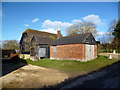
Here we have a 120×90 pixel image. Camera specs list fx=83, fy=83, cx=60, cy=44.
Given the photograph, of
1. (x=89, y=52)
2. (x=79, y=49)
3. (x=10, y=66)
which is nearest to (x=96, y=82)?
(x=79, y=49)

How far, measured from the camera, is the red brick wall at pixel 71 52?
45.2ft

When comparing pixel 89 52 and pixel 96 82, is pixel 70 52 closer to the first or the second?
pixel 89 52

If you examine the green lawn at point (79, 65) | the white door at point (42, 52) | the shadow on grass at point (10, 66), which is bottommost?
the shadow on grass at point (10, 66)

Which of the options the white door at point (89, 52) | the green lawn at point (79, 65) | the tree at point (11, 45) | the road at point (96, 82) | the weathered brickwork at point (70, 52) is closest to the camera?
the road at point (96, 82)

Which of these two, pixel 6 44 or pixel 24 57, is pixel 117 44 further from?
pixel 6 44

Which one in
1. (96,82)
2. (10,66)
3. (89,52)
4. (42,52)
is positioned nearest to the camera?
(96,82)

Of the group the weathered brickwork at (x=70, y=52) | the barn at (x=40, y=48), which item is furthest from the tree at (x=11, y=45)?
the weathered brickwork at (x=70, y=52)

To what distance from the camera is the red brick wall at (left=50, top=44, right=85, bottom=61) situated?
45.2 ft

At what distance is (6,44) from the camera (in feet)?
96.0

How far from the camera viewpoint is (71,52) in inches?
600

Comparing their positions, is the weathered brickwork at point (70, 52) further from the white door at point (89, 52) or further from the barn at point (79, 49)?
the white door at point (89, 52)

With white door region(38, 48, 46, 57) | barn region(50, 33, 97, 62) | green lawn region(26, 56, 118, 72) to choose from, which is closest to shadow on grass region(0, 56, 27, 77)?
green lawn region(26, 56, 118, 72)

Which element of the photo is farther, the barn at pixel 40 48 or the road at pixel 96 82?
the barn at pixel 40 48

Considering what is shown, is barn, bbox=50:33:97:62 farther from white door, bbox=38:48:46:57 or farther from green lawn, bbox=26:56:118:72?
white door, bbox=38:48:46:57
